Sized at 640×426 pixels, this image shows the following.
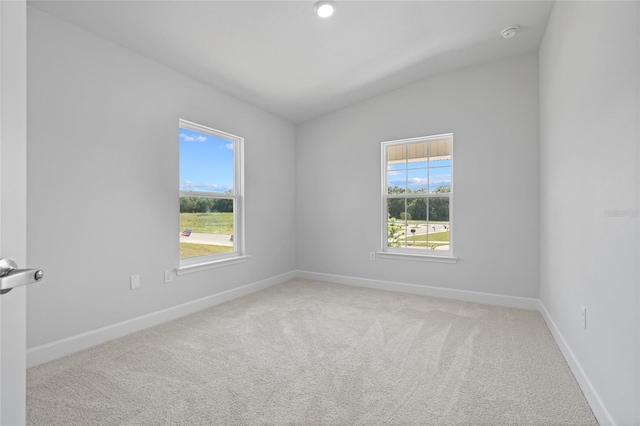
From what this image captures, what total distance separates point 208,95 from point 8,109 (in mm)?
3174

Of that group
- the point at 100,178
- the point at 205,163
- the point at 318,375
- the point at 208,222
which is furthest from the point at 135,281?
the point at 318,375

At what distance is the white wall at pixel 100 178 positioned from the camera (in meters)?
2.23

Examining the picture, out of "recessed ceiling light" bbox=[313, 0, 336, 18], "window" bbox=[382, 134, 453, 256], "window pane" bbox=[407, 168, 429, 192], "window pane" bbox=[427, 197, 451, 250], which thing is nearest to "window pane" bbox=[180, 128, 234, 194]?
"recessed ceiling light" bbox=[313, 0, 336, 18]

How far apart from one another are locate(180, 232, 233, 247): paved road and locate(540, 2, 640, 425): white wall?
3.33 m

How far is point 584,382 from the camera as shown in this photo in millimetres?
1886

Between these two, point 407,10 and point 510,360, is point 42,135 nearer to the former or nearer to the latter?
point 407,10

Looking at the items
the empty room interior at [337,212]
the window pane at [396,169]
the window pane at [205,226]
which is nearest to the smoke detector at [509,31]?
the empty room interior at [337,212]

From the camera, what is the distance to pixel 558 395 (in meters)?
1.87

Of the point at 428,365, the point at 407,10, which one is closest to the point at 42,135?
the point at 407,10

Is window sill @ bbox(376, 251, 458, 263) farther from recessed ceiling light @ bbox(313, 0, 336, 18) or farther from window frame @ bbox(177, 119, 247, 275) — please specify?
recessed ceiling light @ bbox(313, 0, 336, 18)

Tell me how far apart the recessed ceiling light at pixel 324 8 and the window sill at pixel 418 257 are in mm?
2839

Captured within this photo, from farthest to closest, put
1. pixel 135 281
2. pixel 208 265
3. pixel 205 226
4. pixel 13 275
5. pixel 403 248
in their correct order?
pixel 403 248 < pixel 205 226 < pixel 208 265 < pixel 135 281 < pixel 13 275

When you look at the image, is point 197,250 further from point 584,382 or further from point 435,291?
point 584,382

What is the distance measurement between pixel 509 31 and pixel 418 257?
2.55 meters
